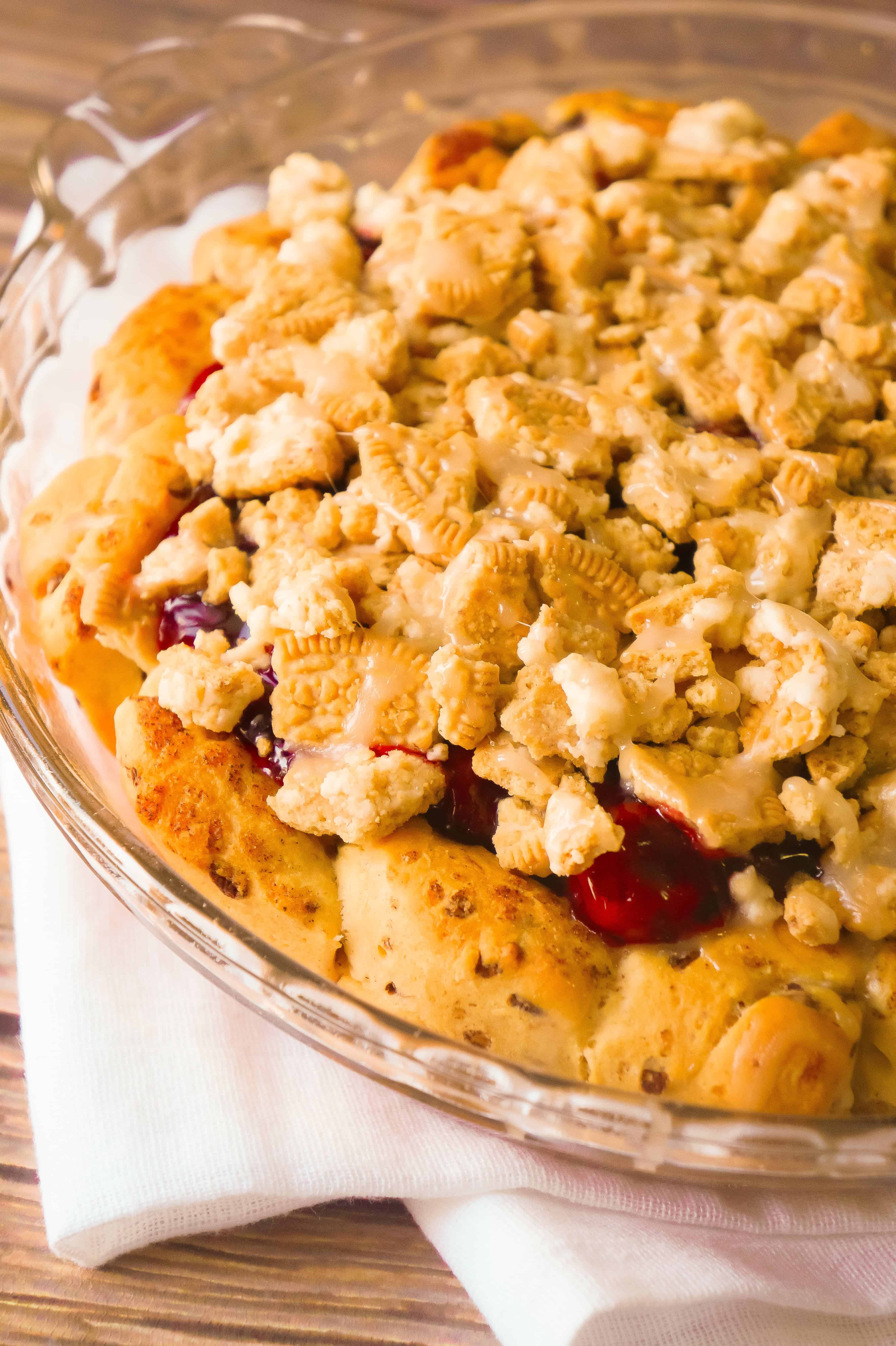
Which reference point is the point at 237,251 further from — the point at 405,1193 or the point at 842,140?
the point at 405,1193

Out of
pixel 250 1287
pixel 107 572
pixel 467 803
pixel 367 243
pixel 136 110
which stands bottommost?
pixel 250 1287

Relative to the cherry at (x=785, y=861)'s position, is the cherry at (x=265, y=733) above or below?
above

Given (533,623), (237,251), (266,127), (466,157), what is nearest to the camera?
(533,623)

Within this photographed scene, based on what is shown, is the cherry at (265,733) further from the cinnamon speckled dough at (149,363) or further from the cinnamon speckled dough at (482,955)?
the cinnamon speckled dough at (149,363)

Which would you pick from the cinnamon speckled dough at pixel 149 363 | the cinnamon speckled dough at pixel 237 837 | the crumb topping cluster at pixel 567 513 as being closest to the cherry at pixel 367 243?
the crumb topping cluster at pixel 567 513

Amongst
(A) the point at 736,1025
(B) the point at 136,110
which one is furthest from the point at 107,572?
(B) the point at 136,110

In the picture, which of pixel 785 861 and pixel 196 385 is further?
pixel 196 385

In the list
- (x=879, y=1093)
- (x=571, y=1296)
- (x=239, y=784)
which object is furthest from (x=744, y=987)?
(x=239, y=784)
